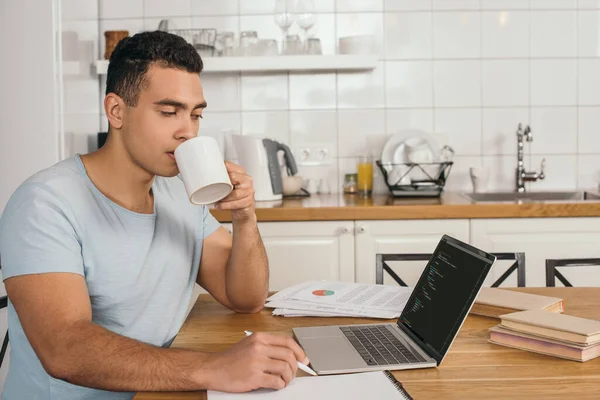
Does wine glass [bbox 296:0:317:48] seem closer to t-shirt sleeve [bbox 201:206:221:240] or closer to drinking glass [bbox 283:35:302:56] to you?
drinking glass [bbox 283:35:302:56]

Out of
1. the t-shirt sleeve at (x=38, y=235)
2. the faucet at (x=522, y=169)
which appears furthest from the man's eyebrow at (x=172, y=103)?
the faucet at (x=522, y=169)

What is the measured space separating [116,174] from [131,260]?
0.19m

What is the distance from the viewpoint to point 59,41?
284 cm

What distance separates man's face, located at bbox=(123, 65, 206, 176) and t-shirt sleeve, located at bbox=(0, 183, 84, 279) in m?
0.19

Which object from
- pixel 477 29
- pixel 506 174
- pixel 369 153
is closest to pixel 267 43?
pixel 369 153

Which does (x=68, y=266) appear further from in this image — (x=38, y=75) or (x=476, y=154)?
(x=476, y=154)

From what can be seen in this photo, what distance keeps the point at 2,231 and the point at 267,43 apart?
215 cm

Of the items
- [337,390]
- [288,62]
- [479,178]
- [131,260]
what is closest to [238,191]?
[131,260]

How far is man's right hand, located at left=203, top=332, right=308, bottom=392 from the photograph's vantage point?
1.07 metres

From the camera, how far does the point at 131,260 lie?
1.44 metres

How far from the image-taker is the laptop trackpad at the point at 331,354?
1.19m

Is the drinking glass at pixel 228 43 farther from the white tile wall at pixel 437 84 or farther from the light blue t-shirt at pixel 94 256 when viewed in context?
the light blue t-shirt at pixel 94 256

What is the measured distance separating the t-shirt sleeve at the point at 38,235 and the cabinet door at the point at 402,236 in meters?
1.64

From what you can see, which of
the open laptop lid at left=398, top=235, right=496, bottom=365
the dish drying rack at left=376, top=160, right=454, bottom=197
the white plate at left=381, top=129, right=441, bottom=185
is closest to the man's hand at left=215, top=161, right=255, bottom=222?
the open laptop lid at left=398, top=235, right=496, bottom=365
